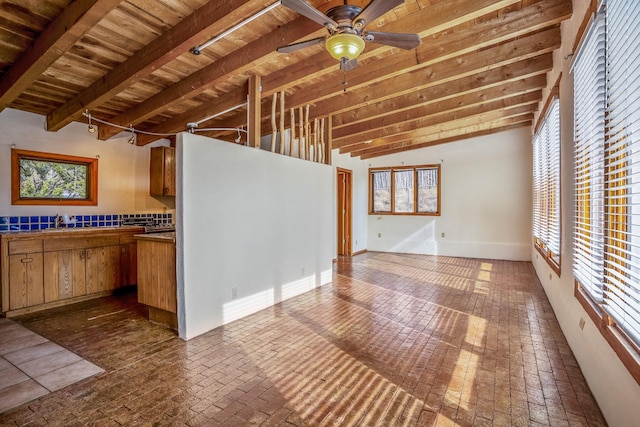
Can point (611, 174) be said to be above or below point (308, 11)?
below

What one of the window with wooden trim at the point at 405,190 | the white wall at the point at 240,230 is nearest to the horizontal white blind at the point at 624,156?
the white wall at the point at 240,230

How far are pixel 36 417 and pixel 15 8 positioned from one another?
3060mm

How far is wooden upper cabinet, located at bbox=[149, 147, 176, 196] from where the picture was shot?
19.5 ft

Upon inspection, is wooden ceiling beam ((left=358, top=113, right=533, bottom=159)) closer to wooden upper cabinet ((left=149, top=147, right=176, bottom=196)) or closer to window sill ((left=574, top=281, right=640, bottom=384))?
wooden upper cabinet ((left=149, top=147, right=176, bottom=196))

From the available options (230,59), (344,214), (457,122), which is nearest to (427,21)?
(230,59)

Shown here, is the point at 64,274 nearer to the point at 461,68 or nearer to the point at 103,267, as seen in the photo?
the point at 103,267

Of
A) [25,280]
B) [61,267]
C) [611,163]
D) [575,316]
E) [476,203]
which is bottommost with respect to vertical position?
[575,316]

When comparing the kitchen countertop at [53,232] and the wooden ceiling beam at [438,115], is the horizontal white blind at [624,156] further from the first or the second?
the kitchen countertop at [53,232]

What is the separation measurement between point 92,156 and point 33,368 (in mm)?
3669

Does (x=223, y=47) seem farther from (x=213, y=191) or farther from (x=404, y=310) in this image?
(x=404, y=310)

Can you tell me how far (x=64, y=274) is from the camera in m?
4.43

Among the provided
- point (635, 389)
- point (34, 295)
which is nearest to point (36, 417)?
point (34, 295)

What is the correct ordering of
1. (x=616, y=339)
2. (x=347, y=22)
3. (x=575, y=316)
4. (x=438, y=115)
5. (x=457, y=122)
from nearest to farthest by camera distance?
(x=616, y=339)
(x=347, y=22)
(x=575, y=316)
(x=438, y=115)
(x=457, y=122)

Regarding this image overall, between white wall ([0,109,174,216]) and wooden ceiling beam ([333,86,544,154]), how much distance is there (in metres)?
3.96
